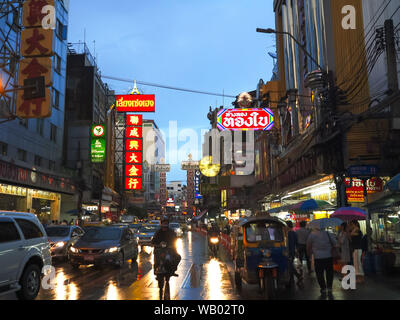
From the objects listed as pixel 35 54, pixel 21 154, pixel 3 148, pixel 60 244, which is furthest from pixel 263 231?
pixel 21 154

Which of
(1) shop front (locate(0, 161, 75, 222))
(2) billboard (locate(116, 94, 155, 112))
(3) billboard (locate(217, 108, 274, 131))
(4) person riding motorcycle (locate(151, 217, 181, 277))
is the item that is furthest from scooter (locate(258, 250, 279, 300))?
(2) billboard (locate(116, 94, 155, 112))

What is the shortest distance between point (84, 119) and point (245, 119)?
32.4 meters

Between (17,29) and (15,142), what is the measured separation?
812 cm

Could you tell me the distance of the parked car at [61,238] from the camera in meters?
17.2

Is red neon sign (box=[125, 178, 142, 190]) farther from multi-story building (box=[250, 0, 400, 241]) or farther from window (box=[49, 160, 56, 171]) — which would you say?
multi-story building (box=[250, 0, 400, 241])

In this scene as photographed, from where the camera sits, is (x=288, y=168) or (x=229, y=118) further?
(x=288, y=168)

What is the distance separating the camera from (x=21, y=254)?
28.6 feet

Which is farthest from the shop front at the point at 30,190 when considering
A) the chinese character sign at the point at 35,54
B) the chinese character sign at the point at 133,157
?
the chinese character sign at the point at 133,157

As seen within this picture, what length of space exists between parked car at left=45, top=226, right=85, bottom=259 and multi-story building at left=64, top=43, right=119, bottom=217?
2664 centimetres

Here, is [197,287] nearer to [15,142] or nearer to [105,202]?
[15,142]

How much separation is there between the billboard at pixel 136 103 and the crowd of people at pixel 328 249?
44910 mm
